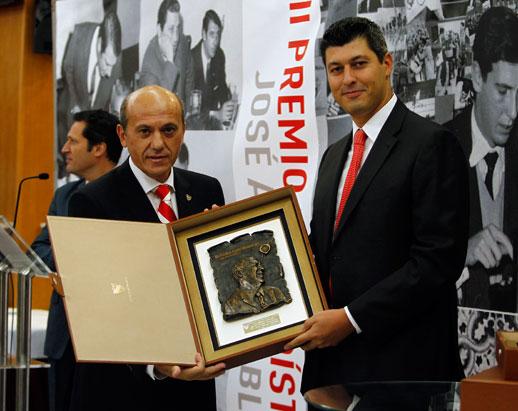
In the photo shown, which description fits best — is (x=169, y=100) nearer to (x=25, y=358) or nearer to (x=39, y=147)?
(x=25, y=358)

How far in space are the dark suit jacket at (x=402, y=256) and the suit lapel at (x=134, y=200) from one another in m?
0.56

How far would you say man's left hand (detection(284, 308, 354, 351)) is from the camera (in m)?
2.49

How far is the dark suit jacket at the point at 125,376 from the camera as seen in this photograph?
2.78m

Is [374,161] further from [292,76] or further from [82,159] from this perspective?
[82,159]

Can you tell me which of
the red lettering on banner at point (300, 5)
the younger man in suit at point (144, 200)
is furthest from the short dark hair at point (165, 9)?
the younger man in suit at point (144, 200)

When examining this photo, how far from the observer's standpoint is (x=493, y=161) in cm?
311

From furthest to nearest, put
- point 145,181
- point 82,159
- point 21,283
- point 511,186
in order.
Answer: point 82,159
point 21,283
point 511,186
point 145,181

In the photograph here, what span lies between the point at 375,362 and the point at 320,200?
47 cm

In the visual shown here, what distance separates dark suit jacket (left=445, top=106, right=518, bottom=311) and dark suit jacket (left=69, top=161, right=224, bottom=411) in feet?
2.92

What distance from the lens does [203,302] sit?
8.63ft

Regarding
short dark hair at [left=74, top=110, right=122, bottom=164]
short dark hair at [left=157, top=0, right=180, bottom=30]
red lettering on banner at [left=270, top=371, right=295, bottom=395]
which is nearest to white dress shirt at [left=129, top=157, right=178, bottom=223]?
red lettering on banner at [left=270, top=371, right=295, bottom=395]

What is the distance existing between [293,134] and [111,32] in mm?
1738

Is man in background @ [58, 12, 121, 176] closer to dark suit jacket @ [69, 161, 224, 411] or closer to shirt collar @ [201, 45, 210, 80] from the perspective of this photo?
shirt collar @ [201, 45, 210, 80]

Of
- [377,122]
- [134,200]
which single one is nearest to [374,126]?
[377,122]
